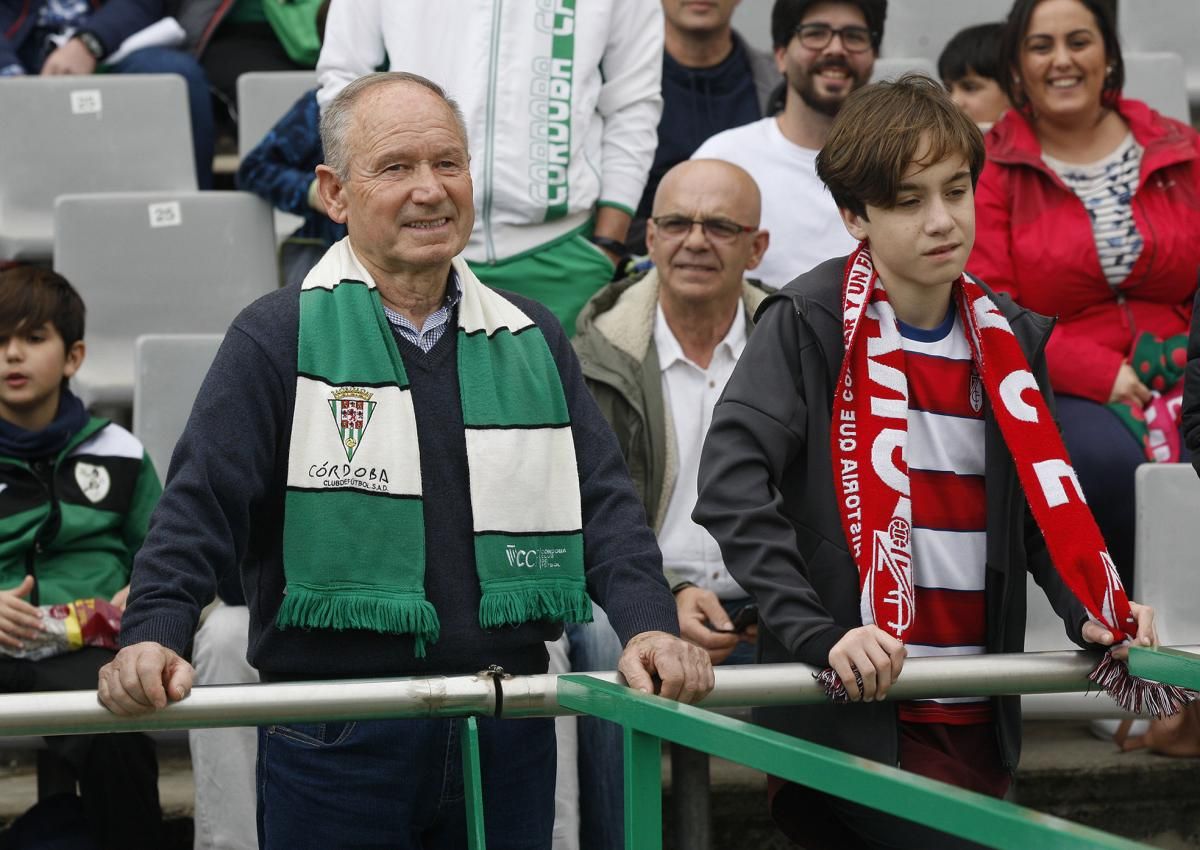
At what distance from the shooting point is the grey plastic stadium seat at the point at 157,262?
184 inches

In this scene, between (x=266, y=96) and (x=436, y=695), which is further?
(x=266, y=96)

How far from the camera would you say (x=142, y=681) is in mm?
1890

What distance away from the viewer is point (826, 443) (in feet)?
7.39

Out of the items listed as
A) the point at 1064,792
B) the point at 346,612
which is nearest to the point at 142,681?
the point at 346,612

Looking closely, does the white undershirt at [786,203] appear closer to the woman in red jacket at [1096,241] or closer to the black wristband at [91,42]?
the woman in red jacket at [1096,241]

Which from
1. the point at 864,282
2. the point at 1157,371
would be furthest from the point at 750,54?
the point at 864,282

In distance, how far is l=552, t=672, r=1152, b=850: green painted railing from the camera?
1.38m

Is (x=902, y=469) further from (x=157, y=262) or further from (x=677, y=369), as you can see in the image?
(x=157, y=262)

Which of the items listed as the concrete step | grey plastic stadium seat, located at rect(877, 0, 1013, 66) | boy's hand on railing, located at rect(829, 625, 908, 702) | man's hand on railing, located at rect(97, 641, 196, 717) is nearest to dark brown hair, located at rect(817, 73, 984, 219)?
boy's hand on railing, located at rect(829, 625, 908, 702)

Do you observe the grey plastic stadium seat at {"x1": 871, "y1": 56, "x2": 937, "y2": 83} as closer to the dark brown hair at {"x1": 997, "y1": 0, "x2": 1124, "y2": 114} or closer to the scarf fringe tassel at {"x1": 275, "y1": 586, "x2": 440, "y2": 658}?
the dark brown hair at {"x1": 997, "y1": 0, "x2": 1124, "y2": 114}

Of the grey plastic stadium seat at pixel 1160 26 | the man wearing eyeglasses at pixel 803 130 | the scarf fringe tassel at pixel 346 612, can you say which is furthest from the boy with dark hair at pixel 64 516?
the grey plastic stadium seat at pixel 1160 26

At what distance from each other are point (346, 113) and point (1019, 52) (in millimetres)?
2368

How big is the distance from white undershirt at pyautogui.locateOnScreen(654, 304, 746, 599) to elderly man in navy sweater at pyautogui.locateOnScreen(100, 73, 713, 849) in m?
1.15

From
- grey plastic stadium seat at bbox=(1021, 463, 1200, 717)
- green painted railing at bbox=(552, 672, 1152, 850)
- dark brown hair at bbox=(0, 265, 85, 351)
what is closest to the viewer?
green painted railing at bbox=(552, 672, 1152, 850)
